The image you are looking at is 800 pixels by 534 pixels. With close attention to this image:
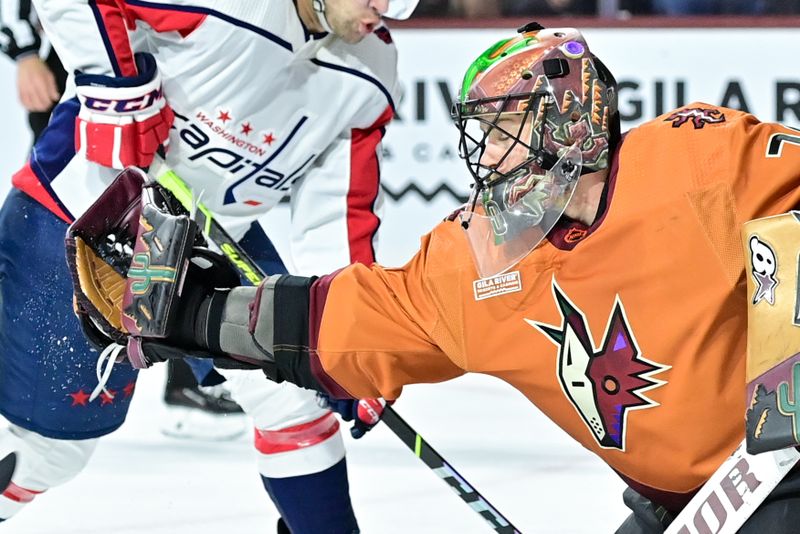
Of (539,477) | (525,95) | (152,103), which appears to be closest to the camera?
(525,95)

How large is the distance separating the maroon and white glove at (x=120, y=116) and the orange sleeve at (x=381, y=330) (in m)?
0.64

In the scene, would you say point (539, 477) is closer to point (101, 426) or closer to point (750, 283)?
point (101, 426)

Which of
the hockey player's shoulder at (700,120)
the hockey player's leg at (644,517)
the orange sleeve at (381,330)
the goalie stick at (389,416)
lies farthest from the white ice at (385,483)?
the hockey player's shoulder at (700,120)

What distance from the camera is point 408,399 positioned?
4.00 m

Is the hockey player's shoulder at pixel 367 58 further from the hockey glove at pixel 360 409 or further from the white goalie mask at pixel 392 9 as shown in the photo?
the hockey glove at pixel 360 409

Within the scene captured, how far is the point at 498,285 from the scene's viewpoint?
1.95m

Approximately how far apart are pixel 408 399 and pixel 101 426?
57.9 inches

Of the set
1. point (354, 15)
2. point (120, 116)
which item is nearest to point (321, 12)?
point (354, 15)

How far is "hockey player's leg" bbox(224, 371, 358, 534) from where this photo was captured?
8.85 ft

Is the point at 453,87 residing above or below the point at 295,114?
below

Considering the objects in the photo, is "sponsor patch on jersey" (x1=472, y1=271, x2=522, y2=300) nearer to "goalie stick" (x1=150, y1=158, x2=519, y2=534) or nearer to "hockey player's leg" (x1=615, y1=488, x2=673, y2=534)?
"hockey player's leg" (x1=615, y1=488, x2=673, y2=534)

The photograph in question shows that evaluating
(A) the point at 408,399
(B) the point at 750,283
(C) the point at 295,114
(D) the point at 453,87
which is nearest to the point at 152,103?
(C) the point at 295,114

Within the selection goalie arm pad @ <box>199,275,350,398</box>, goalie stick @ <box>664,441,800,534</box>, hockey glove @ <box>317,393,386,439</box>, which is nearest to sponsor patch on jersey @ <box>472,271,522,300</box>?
goalie arm pad @ <box>199,275,350,398</box>

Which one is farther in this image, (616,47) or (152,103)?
(616,47)
